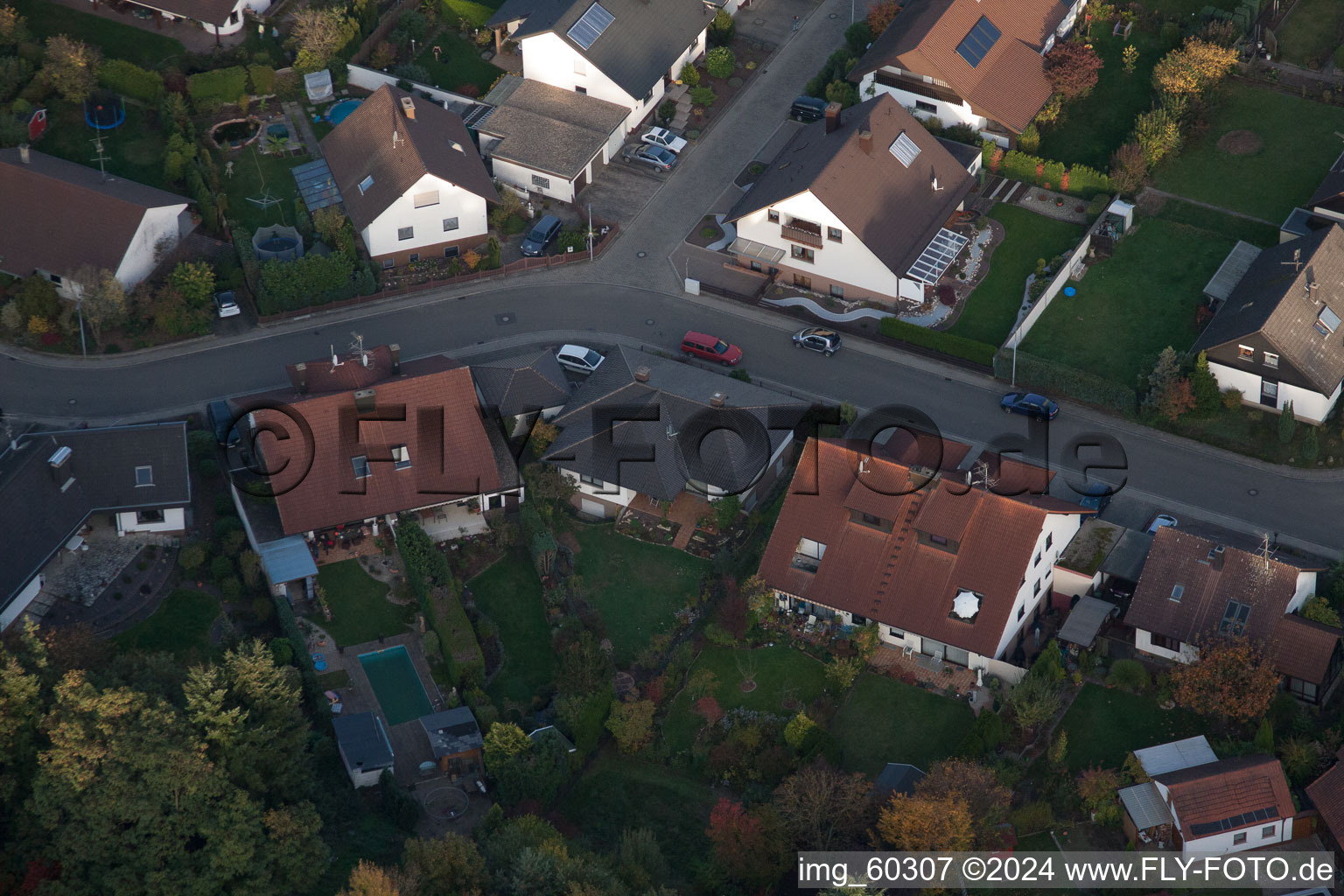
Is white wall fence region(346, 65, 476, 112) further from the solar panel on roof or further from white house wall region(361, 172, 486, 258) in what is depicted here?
white house wall region(361, 172, 486, 258)

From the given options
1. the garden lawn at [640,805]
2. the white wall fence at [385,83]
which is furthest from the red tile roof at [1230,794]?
the white wall fence at [385,83]

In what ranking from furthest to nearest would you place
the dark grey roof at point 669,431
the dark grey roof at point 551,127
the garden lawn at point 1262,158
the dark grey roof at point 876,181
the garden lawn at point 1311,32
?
the garden lawn at point 1311,32 < the dark grey roof at point 551,127 < the garden lawn at point 1262,158 < the dark grey roof at point 876,181 < the dark grey roof at point 669,431

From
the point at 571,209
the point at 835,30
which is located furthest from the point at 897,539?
the point at 835,30

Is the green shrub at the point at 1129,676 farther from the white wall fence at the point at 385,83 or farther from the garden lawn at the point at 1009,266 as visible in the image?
the white wall fence at the point at 385,83

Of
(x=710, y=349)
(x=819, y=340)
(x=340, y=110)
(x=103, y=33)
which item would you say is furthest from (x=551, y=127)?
(x=103, y=33)

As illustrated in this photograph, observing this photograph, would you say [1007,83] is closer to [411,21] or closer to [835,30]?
[835,30]

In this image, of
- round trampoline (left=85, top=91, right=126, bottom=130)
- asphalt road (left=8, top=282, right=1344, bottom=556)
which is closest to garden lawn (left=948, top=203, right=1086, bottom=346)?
asphalt road (left=8, top=282, right=1344, bottom=556)
